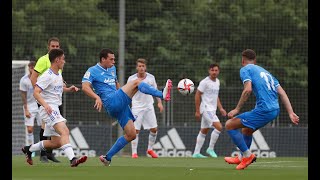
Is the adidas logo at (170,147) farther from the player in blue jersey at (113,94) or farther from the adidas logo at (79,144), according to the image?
the player in blue jersey at (113,94)

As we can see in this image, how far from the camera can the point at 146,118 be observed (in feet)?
80.3

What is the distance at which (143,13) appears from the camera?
37781 millimetres

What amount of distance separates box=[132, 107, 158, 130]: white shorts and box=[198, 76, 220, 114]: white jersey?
144 cm

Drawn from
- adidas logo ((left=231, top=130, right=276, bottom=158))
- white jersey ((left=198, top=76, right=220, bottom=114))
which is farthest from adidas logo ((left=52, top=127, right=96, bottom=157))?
white jersey ((left=198, top=76, right=220, bottom=114))

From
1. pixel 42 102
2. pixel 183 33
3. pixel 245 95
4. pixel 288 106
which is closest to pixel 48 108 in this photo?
pixel 42 102

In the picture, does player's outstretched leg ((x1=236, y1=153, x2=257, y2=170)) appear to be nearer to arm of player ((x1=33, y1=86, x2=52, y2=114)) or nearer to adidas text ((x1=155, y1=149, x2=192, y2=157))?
arm of player ((x1=33, y1=86, x2=52, y2=114))

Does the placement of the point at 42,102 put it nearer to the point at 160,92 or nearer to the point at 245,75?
the point at 160,92

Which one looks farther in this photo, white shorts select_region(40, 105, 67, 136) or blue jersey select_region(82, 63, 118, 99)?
blue jersey select_region(82, 63, 118, 99)

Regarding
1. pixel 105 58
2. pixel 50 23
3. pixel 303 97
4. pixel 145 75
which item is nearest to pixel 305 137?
pixel 303 97

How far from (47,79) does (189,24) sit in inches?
876

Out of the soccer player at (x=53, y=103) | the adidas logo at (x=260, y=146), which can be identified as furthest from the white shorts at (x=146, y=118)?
the soccer player at (x=53, y=103)

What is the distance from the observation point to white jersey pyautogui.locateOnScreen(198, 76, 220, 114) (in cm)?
2492

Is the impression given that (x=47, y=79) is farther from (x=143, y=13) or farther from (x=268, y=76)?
(x=143, y=13)
